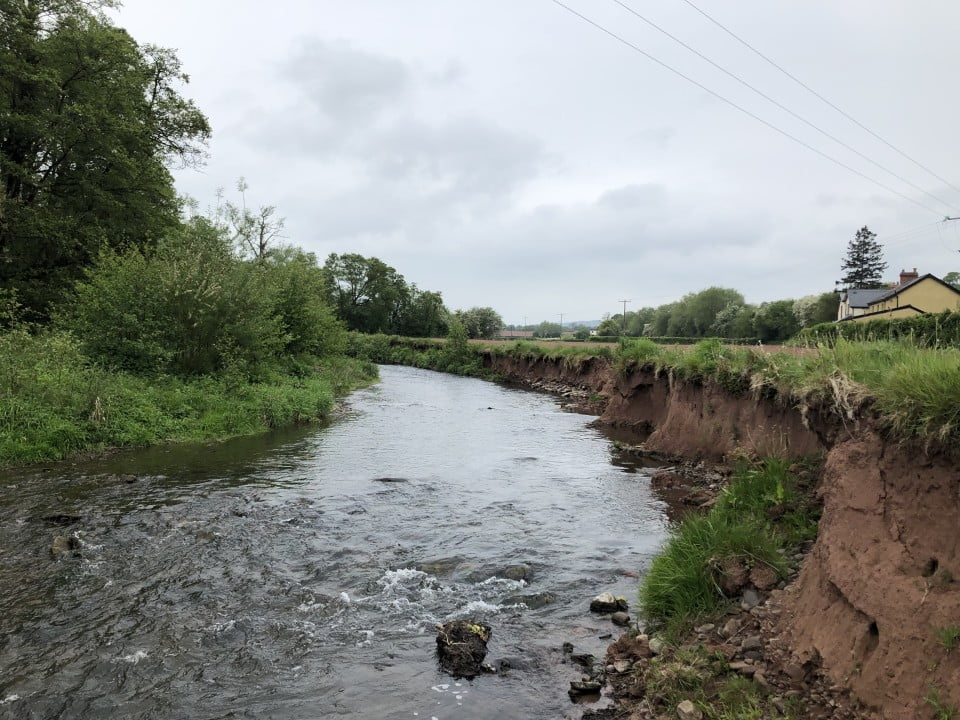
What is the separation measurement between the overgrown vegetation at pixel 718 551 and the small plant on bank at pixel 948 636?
2.16 m

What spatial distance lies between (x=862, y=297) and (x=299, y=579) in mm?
75975

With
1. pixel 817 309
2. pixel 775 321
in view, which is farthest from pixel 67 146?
pixel 775 321

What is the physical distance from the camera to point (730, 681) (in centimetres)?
466

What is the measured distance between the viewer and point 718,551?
6414 millimetres

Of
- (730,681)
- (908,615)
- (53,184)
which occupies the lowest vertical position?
(730,681)

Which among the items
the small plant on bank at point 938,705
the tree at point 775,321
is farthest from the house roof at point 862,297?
Result: the small plant on bank at point 938,705

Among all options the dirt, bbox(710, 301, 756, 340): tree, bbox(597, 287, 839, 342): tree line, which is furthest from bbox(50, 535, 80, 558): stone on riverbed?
bbox(710, 301, 756, 340): tree

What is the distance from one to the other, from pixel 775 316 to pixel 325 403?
86600 mm

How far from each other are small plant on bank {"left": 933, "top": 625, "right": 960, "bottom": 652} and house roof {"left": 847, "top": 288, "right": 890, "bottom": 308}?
72348 millimetres

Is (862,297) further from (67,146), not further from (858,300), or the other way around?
(67,146)

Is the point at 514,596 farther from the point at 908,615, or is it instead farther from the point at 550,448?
the point at 550,448

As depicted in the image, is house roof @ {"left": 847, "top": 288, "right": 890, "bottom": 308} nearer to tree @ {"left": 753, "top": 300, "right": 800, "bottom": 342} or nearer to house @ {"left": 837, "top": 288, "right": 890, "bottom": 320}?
house @ {"left": 837, "top": 288, "right": 890, "bottom": 320}

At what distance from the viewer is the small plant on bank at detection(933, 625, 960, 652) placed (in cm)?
377

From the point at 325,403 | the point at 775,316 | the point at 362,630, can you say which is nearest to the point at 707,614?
the point at 362,630
